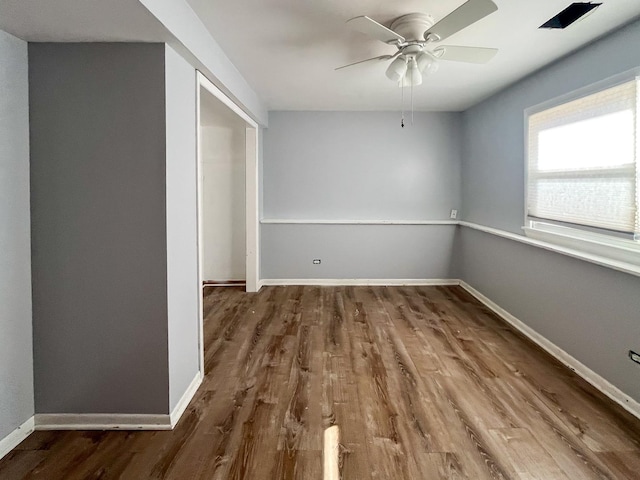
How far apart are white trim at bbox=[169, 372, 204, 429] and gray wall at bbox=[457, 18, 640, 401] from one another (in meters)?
2.64

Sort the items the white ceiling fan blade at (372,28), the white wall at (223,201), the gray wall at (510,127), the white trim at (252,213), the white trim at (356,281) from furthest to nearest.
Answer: the white trim at (356,281), the white wall at (223,201), the white trim at (252,213), the gray wall at (510,127), the white ceiling fan blade at (372,28)

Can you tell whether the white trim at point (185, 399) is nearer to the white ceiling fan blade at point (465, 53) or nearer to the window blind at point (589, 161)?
the white ceiling fan blade at point (465, 53)

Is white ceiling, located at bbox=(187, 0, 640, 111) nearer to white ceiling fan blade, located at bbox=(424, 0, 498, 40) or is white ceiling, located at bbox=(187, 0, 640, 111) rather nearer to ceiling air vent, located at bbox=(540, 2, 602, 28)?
ceiling air vent, located at bbox=(540, 2, 602, 28)

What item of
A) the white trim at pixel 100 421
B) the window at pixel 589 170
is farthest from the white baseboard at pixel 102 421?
the window at pixel 589 170

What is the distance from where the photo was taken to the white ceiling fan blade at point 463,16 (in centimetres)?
200

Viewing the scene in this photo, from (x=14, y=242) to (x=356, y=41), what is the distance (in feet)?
7.86

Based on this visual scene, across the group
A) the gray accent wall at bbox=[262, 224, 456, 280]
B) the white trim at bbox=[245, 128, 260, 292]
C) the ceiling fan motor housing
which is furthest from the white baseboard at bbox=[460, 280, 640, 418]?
the white trim at bbox=[245, 128, 260, 292]

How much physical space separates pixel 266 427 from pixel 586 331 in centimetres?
226

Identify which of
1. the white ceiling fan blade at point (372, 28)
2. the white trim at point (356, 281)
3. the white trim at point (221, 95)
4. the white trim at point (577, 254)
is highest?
the white ceiling fan blade at point (372, 28)

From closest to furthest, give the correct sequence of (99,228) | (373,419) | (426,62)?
(99,228) → (373,419) → (426,62)

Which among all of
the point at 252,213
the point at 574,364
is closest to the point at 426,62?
the point at 574,364

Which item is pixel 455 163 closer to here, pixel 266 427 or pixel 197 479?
pixel 266 427

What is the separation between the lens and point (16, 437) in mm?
2164

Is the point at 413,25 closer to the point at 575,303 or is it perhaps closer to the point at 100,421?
the point at 575,303
